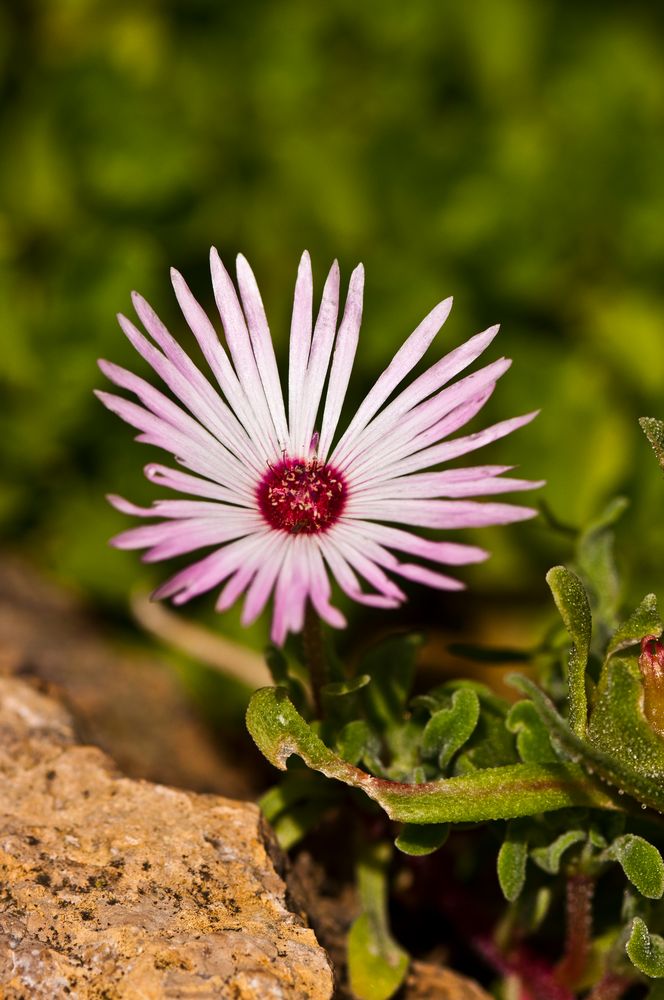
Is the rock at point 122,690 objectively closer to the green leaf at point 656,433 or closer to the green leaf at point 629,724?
the green leaf at point 629,724

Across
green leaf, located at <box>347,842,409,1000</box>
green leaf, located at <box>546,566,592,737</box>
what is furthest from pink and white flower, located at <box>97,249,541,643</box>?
green leaf, located at <box>347,842,409,1000</box>

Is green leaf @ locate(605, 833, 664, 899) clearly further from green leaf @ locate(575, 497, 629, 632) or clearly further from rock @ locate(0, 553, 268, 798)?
rock @ locate(0, 553, 268, 798)

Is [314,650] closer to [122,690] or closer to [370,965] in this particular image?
[370,965]

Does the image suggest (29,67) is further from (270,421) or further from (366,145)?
(270,421)

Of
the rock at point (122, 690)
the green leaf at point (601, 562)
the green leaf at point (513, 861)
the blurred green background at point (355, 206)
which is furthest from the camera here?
the blurred green background at point (355, 206)

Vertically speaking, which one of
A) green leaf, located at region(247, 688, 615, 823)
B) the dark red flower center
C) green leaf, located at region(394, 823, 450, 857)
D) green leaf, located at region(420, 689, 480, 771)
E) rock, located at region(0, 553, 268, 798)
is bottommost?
rock, located at region(0, 553, 268, 798)

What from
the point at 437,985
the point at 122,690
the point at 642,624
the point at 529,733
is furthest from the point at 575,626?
the point at 122,690

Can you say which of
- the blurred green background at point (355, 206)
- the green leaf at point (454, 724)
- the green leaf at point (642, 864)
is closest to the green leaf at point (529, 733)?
the green leaf at point (454, 724)
